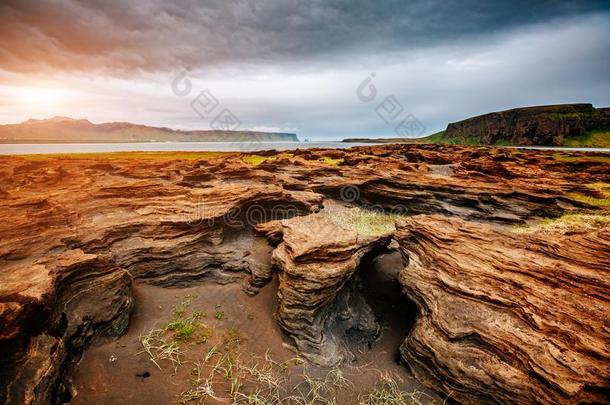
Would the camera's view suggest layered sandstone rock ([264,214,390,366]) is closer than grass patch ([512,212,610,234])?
Yes

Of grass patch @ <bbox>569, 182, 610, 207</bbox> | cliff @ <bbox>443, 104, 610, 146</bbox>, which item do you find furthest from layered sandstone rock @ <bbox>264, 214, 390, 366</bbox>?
cliff @ <bbox>443, 104, 610, 146</bbox>

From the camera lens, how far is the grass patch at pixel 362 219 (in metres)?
16.7

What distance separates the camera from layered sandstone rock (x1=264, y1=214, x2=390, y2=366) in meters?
10.4

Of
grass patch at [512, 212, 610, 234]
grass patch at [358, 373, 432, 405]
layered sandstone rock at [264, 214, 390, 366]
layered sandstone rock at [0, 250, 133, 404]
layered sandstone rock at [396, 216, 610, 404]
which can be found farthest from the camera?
grass patch at [512, 212, 610, 234]

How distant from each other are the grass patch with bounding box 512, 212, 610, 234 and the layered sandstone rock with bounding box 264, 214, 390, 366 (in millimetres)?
10923

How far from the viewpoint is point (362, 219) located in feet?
62.0

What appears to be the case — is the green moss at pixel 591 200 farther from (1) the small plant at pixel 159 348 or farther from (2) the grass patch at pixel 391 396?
(1) the small plant at pixel 159 348

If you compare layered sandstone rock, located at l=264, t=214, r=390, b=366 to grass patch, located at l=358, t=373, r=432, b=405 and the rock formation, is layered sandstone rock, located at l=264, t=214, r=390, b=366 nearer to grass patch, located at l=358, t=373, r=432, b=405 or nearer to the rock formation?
the rock formation

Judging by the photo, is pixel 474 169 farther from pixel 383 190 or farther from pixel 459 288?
pixel 459 288

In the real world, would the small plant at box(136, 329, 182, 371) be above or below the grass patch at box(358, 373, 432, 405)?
above

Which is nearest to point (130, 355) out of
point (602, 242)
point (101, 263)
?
point (101, 263)

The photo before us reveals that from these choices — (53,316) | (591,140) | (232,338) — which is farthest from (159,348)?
(591,140)

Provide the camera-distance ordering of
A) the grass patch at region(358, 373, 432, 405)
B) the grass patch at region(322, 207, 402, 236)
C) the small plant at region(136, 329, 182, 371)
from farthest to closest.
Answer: the grass patch at region(322, 207, 402, 236), the small plant at region(136, 329, 182, 371), the grass patch at region(358, 373, 432, 405)

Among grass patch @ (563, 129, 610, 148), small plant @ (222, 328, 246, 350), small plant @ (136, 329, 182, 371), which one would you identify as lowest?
small plant @ (222, 328, 246, 350)
